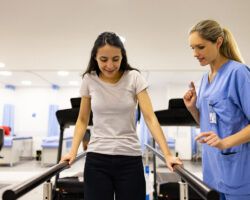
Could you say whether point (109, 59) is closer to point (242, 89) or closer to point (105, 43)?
point (105, 43)

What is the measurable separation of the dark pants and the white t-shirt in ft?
0.12

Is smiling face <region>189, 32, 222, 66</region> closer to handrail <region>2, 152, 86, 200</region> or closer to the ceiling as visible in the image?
handrail <region>2, 152, 86, 200</region>

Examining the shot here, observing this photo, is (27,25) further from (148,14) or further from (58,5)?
(148,14)

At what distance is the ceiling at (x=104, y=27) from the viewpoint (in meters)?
3.94

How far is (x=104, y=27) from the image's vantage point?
15.8 feet

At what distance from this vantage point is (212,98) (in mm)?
1384

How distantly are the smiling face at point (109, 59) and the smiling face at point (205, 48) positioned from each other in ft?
1.33

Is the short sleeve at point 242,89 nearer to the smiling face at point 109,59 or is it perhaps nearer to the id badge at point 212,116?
the id badge at point 212,116

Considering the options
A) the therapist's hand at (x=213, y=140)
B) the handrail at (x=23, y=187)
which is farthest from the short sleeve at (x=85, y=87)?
the therapist's hand at (x=213, y=140)

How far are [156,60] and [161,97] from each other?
456cm

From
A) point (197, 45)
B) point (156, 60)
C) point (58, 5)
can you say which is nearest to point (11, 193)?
point (197, 45)

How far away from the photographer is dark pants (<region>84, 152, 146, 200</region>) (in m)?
1.50

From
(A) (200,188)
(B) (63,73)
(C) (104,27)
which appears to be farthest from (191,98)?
(B) (63,73)

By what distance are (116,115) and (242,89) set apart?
25.7 inches
